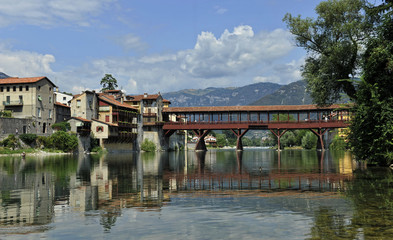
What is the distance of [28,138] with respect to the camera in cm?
6084

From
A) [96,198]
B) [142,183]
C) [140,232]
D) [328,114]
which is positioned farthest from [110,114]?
[140,232]

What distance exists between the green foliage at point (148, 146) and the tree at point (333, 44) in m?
51.7

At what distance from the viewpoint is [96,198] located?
48.8 ft

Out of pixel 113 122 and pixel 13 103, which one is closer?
pixel 13 103

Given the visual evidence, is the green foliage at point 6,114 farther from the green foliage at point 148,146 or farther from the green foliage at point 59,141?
the green foliage at point 148,146

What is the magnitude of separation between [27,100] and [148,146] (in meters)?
26.7

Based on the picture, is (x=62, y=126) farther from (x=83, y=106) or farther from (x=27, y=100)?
(x=27, y=100)

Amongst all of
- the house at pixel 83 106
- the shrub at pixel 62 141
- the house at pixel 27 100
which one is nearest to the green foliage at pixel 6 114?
the house at pixel 27 100

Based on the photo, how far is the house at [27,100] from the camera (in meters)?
66.1

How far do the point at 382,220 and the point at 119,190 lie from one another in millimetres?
10851

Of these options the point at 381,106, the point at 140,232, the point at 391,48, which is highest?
the point at 391,48

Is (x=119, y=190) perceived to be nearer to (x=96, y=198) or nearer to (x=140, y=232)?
(x=96, y=198)

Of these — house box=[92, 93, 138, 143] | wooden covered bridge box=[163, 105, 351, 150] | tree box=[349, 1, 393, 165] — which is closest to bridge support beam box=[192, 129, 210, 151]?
wooden covered bridge box=[163, 105, 351, 150]

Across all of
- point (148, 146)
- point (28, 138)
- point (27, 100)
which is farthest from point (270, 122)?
point (27, 100)
